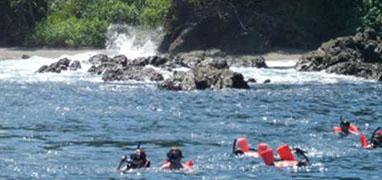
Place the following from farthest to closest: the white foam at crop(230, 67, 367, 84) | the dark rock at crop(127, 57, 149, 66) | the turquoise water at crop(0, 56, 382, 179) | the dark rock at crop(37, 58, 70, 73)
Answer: the dark rock at crop(37, 58, 70, 73) < the dark rock at crop(127, 57, 149, 66) < the white foam at crop(230, 67, 367, 84) < the turquoise water at crop(0, 56, 382, 179)

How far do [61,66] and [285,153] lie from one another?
3322 cm

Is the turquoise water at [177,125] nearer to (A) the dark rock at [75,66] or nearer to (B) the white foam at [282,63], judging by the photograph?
(A) the dark rock at [75,66]

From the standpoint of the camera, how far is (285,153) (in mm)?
34250

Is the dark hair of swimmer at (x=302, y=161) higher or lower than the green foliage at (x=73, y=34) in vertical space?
lower

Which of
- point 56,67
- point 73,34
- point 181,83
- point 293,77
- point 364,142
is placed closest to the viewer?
point 364,142

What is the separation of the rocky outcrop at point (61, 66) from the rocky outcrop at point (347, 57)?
42.9 ft

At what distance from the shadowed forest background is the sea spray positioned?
26.3 inches

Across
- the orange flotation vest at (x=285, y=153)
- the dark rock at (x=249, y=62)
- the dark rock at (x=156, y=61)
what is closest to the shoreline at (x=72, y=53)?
the dark rock at (x=249, y=62)

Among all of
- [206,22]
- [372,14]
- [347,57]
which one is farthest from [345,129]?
[372,14]

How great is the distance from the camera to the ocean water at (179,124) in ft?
109

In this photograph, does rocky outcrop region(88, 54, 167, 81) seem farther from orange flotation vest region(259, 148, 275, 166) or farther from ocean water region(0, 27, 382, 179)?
orange flotation vest region(259, 148, 275, 166)

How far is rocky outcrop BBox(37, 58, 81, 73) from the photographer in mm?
65125

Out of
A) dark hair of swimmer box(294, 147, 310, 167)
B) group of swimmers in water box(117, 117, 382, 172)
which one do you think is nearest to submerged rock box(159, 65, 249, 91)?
group of swimmers in water box(117, 117, 382, 172)

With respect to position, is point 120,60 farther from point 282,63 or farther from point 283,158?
point 283,158
